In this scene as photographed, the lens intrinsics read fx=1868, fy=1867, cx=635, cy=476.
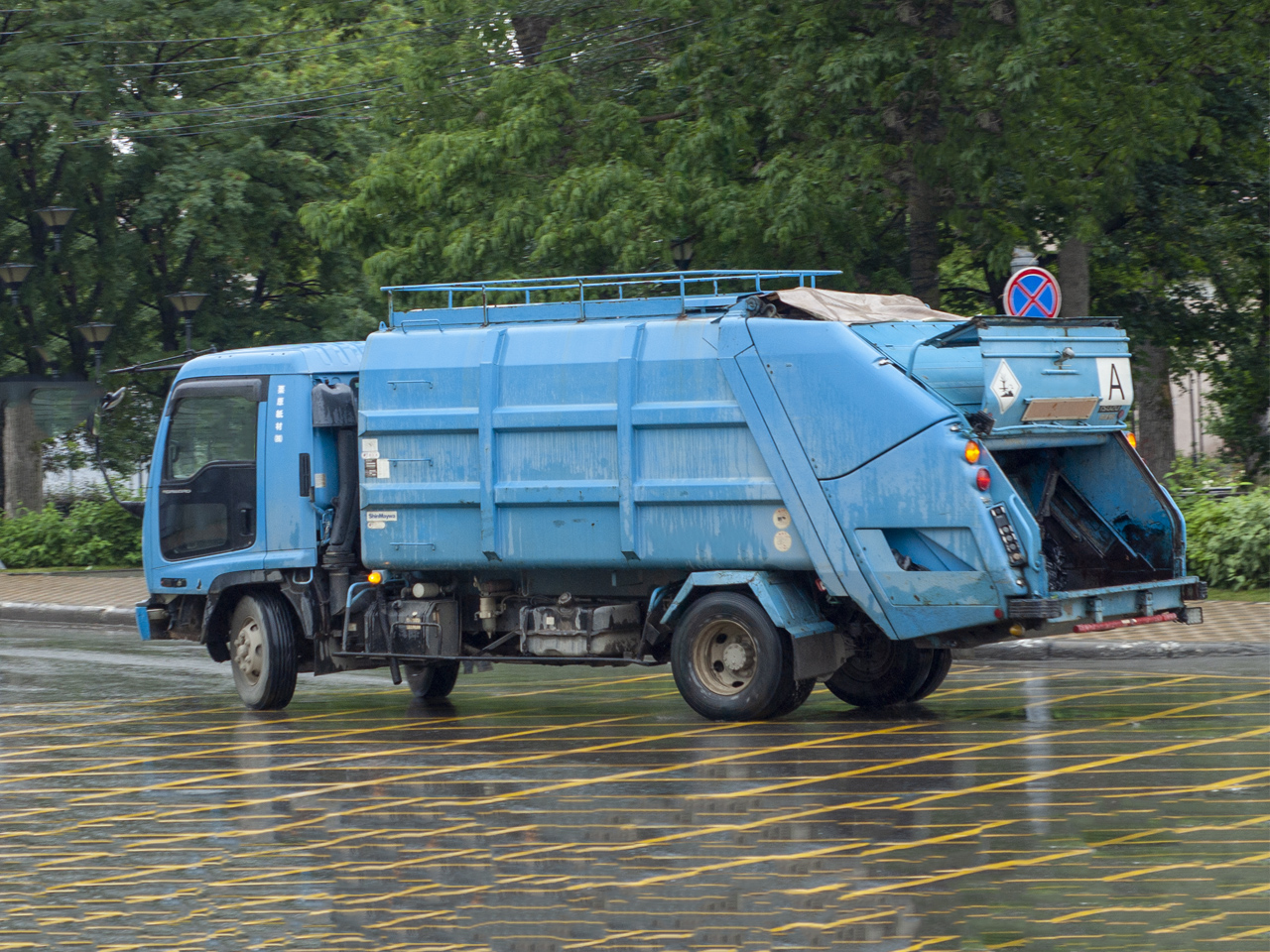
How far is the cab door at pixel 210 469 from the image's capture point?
1273 cm

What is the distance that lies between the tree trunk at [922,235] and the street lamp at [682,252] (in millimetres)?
2414

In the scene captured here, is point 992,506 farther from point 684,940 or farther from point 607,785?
point 684,940

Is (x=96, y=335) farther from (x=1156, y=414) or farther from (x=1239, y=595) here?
(x=1239, y=595)

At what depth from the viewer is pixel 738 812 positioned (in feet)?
26.7

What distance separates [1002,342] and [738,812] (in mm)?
3582

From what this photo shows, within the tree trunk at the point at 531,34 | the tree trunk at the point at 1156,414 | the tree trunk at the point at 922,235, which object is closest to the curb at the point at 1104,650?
the tree trunk at the point at 922,235

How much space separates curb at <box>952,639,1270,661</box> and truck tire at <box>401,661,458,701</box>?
3867mm

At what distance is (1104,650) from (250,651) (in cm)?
641

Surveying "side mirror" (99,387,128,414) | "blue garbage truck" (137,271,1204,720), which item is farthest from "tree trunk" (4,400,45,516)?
"blue garbage truck" (137,271,1204,720)

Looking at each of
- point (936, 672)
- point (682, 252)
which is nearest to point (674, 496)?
point (936, 672)

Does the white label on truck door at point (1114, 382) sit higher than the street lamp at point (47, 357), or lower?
lower

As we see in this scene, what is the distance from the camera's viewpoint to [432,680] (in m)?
13.1

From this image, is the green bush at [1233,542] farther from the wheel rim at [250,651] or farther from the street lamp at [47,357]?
the street lamp at [47,357]

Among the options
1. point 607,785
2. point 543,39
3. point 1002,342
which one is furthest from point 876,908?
point 543,39
